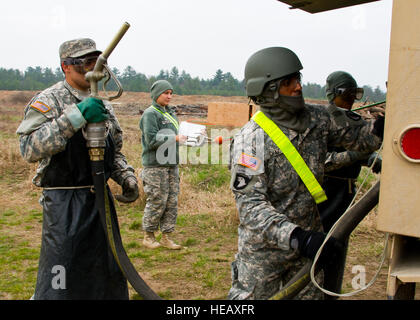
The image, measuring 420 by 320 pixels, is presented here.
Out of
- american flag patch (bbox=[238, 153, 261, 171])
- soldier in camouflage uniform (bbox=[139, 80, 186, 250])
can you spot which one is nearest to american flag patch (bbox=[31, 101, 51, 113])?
american flag patch (bbox=[238, 153, 261, 171])

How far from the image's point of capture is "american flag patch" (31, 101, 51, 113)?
2953 mm

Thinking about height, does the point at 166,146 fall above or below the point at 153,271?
above

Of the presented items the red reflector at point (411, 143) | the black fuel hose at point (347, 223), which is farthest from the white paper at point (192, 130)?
the red reflector at point (411, 143)

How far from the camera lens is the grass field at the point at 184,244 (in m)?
4.98

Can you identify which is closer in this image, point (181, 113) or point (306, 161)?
point (306, 161)

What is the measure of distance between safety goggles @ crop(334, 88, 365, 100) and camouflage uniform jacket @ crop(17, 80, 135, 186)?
2235 millimetres

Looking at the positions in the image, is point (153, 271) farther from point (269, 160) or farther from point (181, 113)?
point (181, 113)

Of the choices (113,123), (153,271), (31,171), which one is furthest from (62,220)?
(31,171)

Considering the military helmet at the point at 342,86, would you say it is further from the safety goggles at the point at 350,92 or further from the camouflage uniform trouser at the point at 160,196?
the camouflage uniform trouser at the point at 160,196

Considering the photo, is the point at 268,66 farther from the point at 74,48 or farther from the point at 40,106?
the point at 40,106

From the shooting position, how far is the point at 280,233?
2305mm

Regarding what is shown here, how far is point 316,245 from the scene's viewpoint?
2164mm

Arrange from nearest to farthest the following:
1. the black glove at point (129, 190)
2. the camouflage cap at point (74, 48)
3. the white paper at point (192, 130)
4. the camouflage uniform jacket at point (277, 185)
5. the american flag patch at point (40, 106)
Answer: the camouflage uniform jacket at point (277, 185)
the american flag patch at point (40, 106)
the camouflage cap at point (74, 48)
the black glove at point (129, 190)
the white paper at point (192, 130)

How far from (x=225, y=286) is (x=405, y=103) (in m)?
3.71
